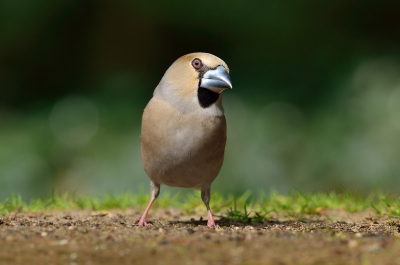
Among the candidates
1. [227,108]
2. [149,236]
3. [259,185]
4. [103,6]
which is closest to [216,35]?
[227,108]

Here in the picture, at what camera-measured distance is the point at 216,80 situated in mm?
5086

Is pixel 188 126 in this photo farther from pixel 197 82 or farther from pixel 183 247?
pixel 183 247

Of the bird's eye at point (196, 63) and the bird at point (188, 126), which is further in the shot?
the bird's eye at point (196, 63)

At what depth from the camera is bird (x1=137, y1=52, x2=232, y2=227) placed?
5004 millimetres

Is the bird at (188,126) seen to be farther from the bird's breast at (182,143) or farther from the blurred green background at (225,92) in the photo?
the blurred green background at (225,92)

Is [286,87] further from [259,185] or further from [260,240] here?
[260,240]

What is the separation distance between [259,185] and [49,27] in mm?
4769

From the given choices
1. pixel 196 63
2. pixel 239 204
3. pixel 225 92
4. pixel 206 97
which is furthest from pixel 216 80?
pixel 225 92

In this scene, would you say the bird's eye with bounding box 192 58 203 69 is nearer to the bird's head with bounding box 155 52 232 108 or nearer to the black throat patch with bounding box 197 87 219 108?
the bird's head with bounding box 155 52 232 108

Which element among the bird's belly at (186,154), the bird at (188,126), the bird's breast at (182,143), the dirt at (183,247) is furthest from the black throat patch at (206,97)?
the dirt at (183,247)

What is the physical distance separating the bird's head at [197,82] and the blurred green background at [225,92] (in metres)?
4.20

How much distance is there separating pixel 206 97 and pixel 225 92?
201 inches

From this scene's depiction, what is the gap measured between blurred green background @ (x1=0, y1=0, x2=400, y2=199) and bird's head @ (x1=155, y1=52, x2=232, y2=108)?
4.20 metres

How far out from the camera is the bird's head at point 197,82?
511cm
